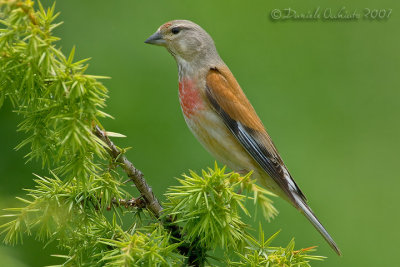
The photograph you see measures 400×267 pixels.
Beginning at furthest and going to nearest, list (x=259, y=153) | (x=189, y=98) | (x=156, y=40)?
(x=156, y=40) → (x=189, y=98) → (x=259, y=153)

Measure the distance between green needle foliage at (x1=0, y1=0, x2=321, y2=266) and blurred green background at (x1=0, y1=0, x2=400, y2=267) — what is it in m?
1.58

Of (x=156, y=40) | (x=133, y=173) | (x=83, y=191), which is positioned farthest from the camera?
(x=156, y=40)

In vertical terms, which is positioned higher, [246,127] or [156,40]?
[156,40]

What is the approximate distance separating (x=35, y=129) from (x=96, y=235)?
1.37 ft

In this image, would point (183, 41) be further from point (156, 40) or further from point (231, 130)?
point (231, 130)

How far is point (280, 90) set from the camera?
15.1 feet

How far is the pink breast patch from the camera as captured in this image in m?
3.63

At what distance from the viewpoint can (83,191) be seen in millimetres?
1832

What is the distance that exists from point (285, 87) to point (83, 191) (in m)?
3.08

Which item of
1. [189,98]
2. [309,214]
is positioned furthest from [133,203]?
[189,98]

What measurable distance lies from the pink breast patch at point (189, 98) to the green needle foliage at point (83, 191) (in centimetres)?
162

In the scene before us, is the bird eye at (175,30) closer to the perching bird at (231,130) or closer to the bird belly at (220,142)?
the perching bird at (231,130)

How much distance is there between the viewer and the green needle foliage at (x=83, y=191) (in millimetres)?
1644

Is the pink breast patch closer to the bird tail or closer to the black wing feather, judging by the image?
the black wing feather
